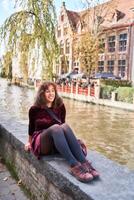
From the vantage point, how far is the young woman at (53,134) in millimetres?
3037

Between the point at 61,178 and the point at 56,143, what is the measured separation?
41cm

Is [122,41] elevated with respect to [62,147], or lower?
elevated

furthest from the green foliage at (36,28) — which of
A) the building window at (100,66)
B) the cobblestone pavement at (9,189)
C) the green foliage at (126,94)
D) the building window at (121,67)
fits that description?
the building window at (100,66)

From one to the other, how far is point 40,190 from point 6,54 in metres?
4.57

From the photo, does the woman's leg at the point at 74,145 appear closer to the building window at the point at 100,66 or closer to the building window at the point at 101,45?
the building window at the point at 101,45

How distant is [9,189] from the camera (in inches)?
159

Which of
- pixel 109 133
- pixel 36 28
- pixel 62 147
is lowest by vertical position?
pixel 109 133

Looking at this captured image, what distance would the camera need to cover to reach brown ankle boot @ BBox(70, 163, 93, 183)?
110 inches

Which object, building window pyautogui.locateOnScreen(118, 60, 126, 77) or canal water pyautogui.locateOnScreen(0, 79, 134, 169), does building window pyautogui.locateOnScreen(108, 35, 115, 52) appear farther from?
canal water pyautogui.locateOnScreen(0, 79, 134, 169)

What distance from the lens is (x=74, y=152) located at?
327cm

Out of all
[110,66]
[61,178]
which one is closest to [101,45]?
[110,66]

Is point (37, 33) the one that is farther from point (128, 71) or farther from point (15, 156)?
point (128, 71)

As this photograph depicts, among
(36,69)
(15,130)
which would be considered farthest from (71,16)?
(15,130)

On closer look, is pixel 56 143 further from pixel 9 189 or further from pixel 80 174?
pixel 9 189
